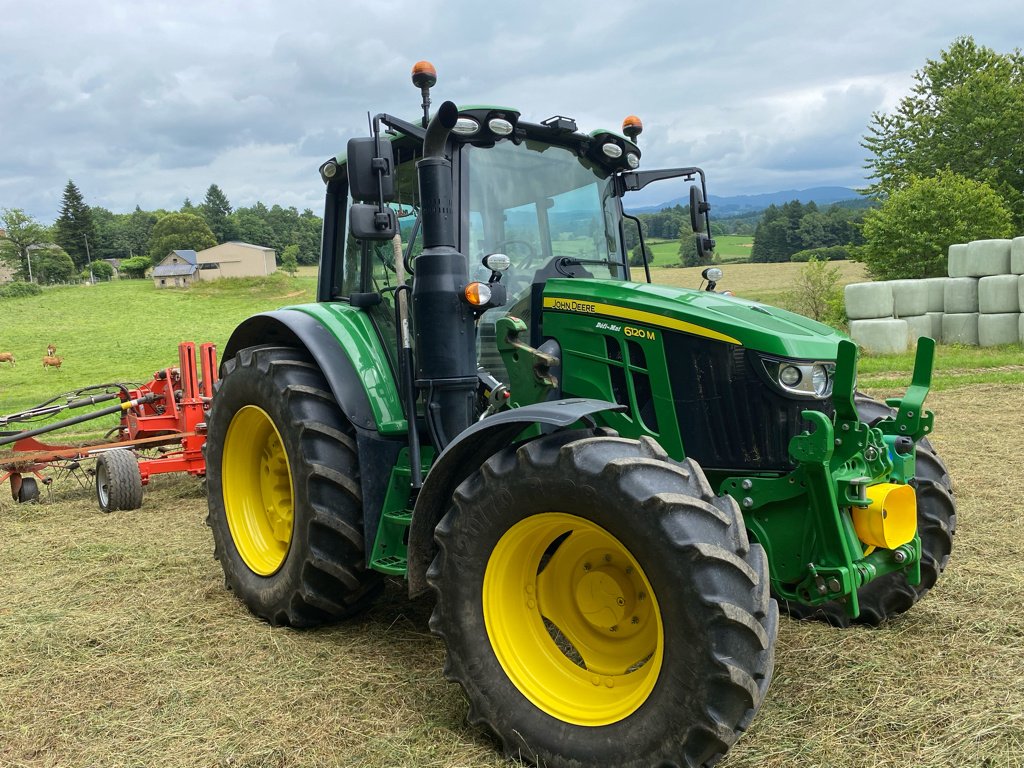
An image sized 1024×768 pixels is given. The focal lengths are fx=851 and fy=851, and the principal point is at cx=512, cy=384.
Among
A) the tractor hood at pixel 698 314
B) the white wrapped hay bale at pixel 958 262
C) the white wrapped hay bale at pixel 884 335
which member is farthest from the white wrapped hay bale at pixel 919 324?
the tractor hood at pixel 698 314

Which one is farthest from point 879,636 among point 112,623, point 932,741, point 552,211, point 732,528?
point 112,623

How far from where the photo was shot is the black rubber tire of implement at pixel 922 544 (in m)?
3.80

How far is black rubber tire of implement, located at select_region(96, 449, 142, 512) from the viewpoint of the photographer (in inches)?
275

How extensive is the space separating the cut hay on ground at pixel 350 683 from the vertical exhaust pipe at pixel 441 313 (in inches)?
43.6

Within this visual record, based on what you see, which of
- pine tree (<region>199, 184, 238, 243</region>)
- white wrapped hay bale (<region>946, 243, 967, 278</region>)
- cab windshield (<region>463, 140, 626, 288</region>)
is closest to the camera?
cab windshield (<region>463, 140, 626, 288</region>)

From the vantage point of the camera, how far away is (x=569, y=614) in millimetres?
3180

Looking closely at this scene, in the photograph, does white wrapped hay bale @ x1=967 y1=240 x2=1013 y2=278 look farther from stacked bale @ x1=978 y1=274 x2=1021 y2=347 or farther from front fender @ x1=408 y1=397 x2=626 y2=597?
front fender @ x1=408 y1=397 x2=626 y2=597

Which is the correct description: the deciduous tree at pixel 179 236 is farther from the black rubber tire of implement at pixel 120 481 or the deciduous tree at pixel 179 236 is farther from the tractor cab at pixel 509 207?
the tractor cab at pixel 509 207

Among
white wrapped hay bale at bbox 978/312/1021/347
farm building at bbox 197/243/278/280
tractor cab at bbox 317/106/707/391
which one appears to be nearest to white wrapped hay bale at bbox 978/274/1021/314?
white wrapped hay bale at bbox 978/312/1021/347

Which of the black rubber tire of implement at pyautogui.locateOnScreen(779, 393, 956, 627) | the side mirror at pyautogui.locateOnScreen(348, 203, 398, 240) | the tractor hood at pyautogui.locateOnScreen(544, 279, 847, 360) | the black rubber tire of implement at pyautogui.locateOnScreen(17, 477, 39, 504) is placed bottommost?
the black rubber tire of implement at pyautogui.locateOnScreen(17, 477, 39, 504)

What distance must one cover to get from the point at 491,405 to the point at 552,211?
1.06m

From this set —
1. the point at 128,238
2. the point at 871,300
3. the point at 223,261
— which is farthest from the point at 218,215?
the point at 871,300

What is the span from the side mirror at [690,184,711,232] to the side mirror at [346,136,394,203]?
196cm

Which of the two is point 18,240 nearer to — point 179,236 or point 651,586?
point 179,236
